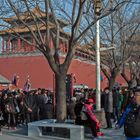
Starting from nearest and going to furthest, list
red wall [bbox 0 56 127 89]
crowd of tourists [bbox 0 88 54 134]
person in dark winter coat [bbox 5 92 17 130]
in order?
person in dark winter coat [bbox 5 92 17 130]
crowd of tourists [bbox 0 88 54 134]
red wall [bbox 0 56 127 89]

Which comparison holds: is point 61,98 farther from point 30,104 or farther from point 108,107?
point 30,104

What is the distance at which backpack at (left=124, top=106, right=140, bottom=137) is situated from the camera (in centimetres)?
595

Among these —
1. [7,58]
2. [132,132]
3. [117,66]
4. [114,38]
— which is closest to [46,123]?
[132,132]

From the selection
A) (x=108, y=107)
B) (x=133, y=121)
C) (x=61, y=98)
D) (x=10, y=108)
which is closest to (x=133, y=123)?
(x=133, y=121)

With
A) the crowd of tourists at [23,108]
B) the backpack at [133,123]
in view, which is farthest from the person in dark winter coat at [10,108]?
the backpack at [133,123]

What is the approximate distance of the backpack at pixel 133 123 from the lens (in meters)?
5.95

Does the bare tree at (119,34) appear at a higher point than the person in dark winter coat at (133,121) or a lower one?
higher

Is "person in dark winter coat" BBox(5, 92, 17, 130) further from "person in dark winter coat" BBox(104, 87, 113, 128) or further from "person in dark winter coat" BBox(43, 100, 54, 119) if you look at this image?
"person in dark winter coat" BBox(104, 87, 113, 128)

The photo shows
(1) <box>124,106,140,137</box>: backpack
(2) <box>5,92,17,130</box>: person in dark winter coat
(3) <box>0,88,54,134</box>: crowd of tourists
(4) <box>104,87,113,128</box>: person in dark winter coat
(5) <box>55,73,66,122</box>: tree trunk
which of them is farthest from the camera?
(3) <box>0,88,54,134</box>: crowd of tourists

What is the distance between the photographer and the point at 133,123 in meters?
5.98

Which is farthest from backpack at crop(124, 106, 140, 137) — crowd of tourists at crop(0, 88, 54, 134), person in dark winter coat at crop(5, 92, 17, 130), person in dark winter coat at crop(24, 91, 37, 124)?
person in dark winter coat at crop(24, 91, 37, 124)

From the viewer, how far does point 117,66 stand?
2381 centimetres

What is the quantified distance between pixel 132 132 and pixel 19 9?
1058 centimetres

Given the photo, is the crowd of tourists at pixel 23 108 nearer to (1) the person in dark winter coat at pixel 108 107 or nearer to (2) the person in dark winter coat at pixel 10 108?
(2) the person in dark winter coat at pixel 10 108
